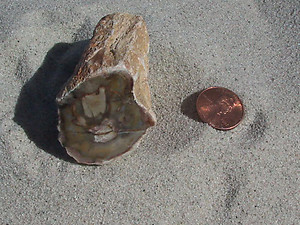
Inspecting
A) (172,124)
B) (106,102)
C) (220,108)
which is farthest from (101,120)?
(220,108)

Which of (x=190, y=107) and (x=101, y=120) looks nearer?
(x=101, y=120)

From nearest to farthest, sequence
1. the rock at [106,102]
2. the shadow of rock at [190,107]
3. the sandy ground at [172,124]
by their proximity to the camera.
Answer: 1. the rock at [106,102]
2. the sandy ground at [172,124]
3. the shadow of rock at [190,107]

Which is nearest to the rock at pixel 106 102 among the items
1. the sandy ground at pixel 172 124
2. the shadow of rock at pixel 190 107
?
the sandy ground at pixel 172 124

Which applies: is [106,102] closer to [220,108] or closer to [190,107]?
[190,107]

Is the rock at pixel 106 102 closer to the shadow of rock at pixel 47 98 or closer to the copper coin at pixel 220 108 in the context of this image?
the shadow of rock at pixel 47 98

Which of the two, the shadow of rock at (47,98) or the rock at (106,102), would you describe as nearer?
the rock at (106,102)

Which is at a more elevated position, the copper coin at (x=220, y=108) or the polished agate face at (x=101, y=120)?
the polished agate face at (x=101, y=120)

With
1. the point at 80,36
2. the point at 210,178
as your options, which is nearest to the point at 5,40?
the point at 80,36
